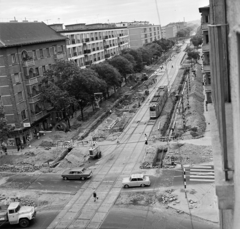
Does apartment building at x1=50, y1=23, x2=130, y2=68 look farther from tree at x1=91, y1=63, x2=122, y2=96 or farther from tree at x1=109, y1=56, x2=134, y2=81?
tree at x1=91, y1=63, x2=122, y2=96

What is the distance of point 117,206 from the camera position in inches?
900

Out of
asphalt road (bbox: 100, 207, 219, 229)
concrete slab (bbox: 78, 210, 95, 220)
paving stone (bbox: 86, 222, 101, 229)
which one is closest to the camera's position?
asphalt road (bbox: 100, 207, 219, 229)

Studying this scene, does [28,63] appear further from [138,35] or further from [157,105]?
[138,35]

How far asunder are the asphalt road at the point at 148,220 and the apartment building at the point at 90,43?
4561cm

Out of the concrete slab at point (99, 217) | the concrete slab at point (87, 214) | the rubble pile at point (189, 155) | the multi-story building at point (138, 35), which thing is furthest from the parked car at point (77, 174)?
the multi-story building at point (138, 35)

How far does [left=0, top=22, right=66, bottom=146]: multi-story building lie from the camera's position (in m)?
40.3

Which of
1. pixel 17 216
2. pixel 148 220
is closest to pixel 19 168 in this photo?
pixel 17 216

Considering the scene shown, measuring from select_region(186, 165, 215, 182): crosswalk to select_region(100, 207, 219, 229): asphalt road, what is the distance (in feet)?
15.5

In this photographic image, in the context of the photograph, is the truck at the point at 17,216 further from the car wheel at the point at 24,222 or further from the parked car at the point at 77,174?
the parked car at the point at 77,174

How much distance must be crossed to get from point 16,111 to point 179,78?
50.4 m

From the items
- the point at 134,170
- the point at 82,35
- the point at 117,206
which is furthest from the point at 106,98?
the point at 117,206

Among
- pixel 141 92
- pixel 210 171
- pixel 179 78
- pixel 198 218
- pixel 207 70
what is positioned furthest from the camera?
pixel 179 78

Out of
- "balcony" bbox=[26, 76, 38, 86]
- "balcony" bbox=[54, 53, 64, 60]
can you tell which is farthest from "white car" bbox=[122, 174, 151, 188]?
"balcony" bbox=[54, 53, 64, 60]

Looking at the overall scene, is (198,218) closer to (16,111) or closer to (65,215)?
(65,215)
